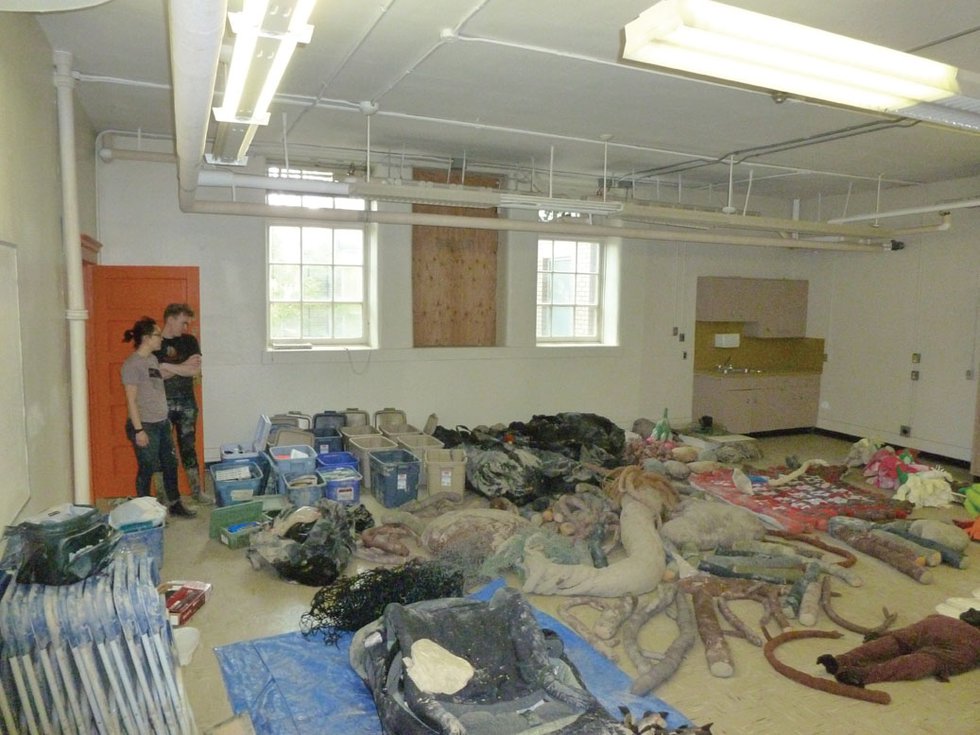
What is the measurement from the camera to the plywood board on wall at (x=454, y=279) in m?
7.30

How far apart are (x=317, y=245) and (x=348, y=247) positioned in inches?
12.8

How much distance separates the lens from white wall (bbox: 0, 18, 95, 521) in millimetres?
2945

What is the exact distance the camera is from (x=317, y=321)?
7.11m

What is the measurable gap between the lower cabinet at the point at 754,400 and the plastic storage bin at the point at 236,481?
5750 mm

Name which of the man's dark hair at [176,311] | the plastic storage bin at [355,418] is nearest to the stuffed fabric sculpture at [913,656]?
the plastic storage bin at [355,418]

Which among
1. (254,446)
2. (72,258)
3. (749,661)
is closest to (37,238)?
(72,258)

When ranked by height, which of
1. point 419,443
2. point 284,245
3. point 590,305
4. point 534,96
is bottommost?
point 419,443

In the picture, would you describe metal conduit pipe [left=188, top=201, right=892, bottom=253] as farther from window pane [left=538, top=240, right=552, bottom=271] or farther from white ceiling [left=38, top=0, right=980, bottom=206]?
window pane [left=538, top=240, right=552, bottom=271]

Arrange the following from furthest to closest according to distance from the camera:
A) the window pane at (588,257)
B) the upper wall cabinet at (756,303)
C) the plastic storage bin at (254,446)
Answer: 1. the upper wall cabinet at (756,303)
2. the window pane at (588,257)
3. the plastic storage bin at (254,446)

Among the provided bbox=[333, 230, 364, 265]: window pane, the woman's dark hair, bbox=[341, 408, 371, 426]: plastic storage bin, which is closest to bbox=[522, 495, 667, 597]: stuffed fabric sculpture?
bbox=[341, 408, 371, 426]: plastic storage bin

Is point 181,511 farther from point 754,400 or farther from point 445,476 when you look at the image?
point 754,400

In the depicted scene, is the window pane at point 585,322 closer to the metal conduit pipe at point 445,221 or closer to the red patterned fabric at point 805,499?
the metal conduit pipe at point 445,221

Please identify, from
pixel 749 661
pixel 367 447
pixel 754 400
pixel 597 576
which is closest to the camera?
pixel 749 661

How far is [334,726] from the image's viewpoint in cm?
280
